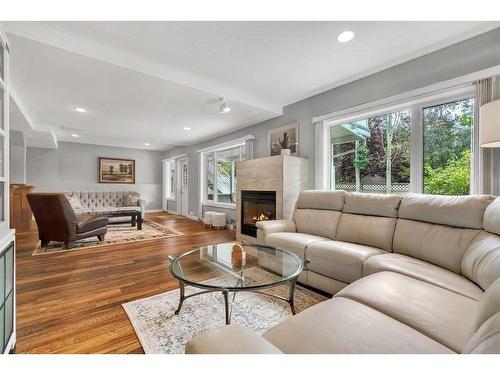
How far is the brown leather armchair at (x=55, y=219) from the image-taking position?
137 inches

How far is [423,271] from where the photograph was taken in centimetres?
155

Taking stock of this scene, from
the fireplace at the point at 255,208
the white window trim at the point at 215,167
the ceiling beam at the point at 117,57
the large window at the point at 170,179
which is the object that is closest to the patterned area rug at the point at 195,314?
the fireplace at the point at 255,208

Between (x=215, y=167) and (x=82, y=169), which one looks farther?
(x=82, y=169)

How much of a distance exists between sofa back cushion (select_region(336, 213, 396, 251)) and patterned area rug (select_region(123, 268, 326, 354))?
2.25ft

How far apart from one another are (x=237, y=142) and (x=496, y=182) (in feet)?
13.5

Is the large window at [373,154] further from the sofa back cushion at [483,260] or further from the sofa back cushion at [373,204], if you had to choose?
the sofa back cushion at [483,260]

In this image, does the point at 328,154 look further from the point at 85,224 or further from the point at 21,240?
the point at 21,240

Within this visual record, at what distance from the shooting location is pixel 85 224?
12.3 feet

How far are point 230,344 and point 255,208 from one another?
3.33 meters

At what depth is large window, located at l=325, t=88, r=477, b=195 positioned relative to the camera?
2.33 meters

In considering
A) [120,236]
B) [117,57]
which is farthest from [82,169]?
[117,57]

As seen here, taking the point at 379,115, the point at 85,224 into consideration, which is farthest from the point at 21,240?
the point at 379,115

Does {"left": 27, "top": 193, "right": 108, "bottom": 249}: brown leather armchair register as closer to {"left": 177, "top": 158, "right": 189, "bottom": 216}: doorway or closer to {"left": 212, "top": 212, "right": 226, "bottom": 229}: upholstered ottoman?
{"left": 212, "top": 212, "right": 226, "bottom": 229}: upholstered ottoman

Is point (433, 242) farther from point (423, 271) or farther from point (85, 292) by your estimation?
point (85, 292)
